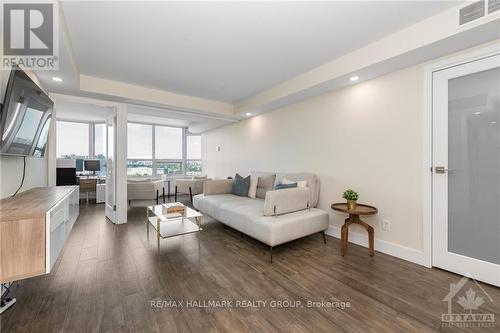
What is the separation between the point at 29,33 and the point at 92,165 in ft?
17.1

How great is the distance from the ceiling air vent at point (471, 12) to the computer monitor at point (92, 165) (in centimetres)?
781

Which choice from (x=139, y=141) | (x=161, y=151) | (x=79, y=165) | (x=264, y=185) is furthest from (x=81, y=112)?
(x=264, y=185)

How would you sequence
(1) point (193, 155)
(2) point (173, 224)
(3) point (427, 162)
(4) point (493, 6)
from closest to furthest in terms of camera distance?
(4) point (493, 6) → (3) point (427, 162) → (2) point (173, 224) → (1) point (193, 155)

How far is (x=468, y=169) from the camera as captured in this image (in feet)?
6.64

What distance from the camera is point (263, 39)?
7.27ft

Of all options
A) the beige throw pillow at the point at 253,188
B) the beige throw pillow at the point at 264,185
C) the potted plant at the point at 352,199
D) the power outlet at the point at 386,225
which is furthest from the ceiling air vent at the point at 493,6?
the beige throw pillow at the point at 253,188

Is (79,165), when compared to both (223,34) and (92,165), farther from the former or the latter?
(223,34)

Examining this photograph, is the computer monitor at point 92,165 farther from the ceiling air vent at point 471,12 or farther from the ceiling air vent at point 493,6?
the ceiling air vent at point 493,6

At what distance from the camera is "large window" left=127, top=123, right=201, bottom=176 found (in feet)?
23.0

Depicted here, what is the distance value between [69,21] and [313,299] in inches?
131

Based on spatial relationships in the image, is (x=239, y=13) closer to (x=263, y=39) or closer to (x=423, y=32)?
(x=263, y=39)

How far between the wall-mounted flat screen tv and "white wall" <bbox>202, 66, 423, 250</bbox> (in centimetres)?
343

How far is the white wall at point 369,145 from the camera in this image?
2365mm

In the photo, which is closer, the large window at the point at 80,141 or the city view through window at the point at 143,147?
the large window at the point at 80,141
